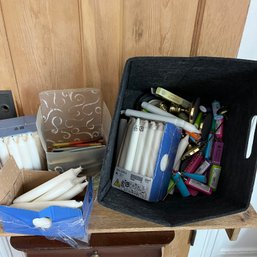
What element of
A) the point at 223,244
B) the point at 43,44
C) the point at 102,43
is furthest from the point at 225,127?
the point at 223,244

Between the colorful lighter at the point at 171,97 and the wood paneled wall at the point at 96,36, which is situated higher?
the wood paneled wall at the point at 96,36

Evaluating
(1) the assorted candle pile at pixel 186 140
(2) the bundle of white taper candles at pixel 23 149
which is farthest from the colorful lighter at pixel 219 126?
(2) the bundle of white taper candles at pixel 23 149

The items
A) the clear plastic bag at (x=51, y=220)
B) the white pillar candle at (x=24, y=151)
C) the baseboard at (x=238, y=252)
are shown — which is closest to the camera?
the clear plastic bag at (x=51, y=220)

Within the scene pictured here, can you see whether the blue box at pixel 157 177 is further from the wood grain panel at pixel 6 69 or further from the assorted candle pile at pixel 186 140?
the wood grain panel at pixel 6 69

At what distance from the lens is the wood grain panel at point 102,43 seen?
1.87 feet

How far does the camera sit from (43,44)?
0.59 metres

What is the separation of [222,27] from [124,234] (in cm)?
54

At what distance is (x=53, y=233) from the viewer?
1.56ft

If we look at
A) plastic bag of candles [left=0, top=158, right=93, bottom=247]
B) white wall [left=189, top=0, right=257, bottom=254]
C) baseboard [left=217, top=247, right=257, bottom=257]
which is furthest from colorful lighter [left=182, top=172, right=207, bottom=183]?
baseboard [left=217, top=247, right=257, bottom=257]

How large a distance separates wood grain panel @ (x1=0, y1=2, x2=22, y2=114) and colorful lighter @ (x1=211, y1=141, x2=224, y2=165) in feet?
1.61

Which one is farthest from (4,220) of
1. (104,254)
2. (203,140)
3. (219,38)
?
(219,38)

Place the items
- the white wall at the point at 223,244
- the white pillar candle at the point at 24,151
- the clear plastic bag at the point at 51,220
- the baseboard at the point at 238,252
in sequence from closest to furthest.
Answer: the clear plastic bag at the point at 51,220, the white pillar candle at the point at 24,151, the white wall at the point at 223,244, the baseboard at the point at 238,252

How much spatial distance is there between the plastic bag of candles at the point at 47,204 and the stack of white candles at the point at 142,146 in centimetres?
10

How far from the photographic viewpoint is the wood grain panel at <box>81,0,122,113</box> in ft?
1.87
